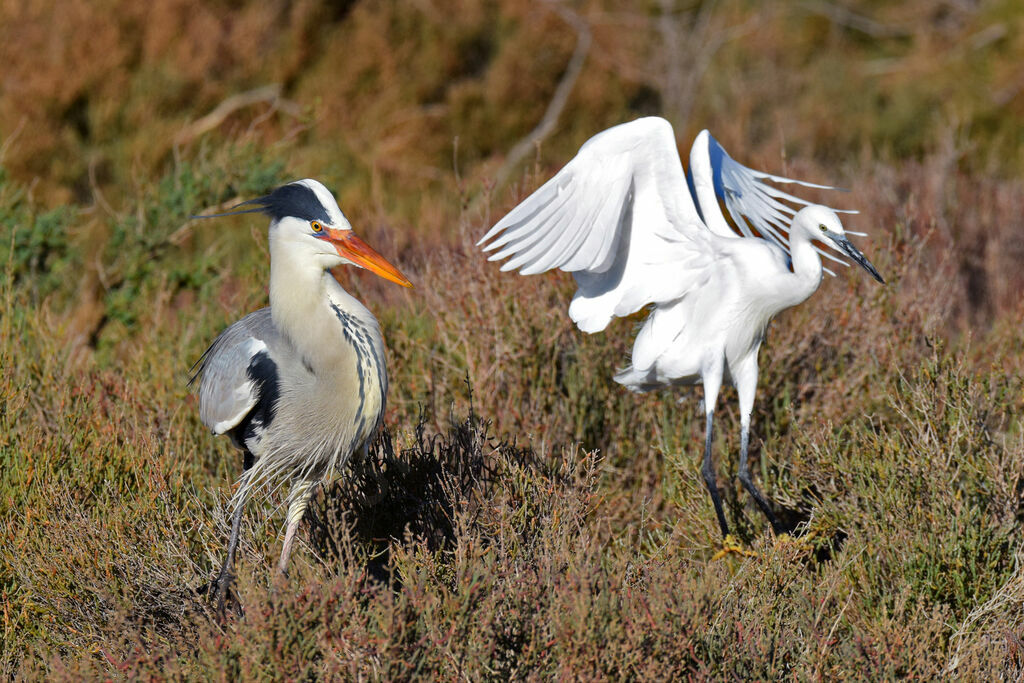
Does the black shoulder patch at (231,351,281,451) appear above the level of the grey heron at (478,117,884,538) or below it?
below

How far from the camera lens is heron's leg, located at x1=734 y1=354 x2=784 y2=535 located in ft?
13.7

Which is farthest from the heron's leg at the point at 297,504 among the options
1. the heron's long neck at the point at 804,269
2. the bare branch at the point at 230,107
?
the bare branch at the point at 230,107

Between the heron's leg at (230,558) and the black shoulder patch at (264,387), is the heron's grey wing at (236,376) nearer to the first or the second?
the black shoulder patch at (264,387)

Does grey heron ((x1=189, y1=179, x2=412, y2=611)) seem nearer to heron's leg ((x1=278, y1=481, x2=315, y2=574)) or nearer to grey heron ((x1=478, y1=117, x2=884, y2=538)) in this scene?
heron's leg ((x1=278, y1=481, x2=315, y2=574))

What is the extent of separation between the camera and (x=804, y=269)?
4.11m

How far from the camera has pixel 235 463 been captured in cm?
448

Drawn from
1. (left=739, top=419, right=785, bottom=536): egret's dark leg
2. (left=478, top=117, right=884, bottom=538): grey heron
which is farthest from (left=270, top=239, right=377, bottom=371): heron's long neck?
Answer: (left=739, top=419, right=785, bottom=536): egret's dark leg

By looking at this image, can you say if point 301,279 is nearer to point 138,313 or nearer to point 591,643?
point 591,643

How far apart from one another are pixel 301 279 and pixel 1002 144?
27.7 ft

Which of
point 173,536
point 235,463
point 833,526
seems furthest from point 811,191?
point 173,536

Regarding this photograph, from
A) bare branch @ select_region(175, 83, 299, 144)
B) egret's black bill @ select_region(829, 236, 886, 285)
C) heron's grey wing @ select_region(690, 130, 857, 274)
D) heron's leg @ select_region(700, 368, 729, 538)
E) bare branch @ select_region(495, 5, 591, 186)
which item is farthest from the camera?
bare branch @ select_region(495, 5, 591, 186)

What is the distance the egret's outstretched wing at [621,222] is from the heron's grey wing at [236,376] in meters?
0.89

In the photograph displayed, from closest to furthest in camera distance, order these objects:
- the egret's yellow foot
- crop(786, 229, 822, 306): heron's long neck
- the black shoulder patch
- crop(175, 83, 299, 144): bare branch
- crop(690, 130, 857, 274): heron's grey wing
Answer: the black shoulder patch
the egret's yellow foot
crop(786, 229, 822, 306): heron's long neck
crop(690, 130, 857, 274): heron's grey wing
crop(175, 83, 299, 144): bare branch

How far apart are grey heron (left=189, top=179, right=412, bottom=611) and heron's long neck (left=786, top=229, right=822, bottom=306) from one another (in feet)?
4.97
